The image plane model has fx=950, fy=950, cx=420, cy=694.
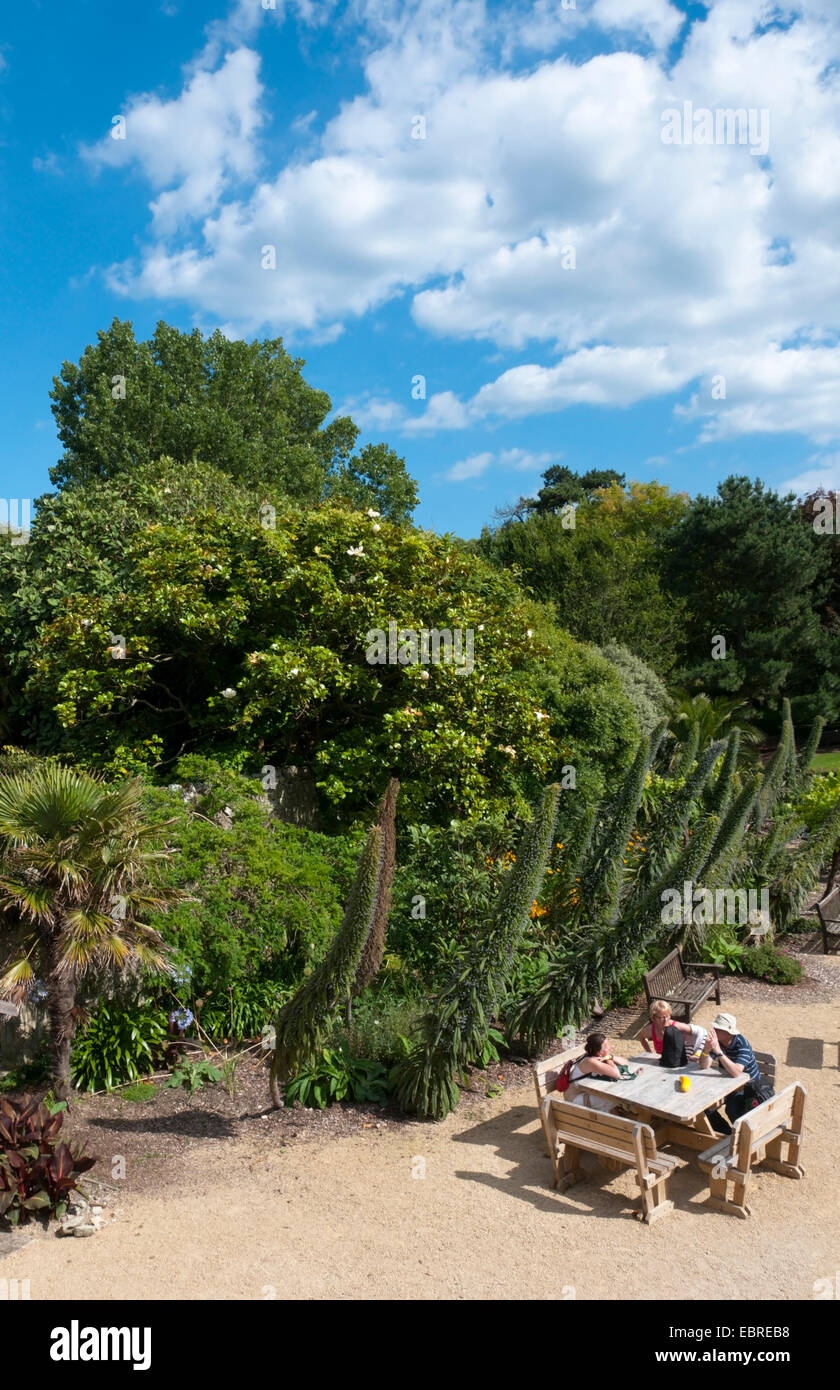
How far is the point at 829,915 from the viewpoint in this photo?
1269 cm

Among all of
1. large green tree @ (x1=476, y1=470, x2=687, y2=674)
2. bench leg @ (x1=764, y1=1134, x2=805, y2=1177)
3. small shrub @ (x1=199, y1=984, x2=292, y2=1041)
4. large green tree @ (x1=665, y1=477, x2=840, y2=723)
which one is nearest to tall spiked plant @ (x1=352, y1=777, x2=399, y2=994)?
small shrub @ (x1=199, y1=984, x2=292, y2=1041)

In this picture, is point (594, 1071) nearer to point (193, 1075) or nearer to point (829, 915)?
point (193, 1075)

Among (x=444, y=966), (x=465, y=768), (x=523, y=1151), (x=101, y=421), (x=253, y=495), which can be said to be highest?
(x=101, y=421)

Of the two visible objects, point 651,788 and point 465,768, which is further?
point 651,788

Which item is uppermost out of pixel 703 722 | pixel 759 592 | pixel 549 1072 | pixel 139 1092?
pixel 759 592

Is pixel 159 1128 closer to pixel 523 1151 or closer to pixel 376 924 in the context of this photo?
pixel 376 924

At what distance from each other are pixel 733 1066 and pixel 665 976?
2976 millimetres

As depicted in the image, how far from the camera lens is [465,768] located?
11.5m

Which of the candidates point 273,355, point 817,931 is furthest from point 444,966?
point 273,355

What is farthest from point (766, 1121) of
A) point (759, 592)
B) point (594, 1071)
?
point (759, 592)

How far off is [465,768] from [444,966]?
289 centimetres

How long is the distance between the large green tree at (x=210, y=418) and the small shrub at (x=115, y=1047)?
2007 cm

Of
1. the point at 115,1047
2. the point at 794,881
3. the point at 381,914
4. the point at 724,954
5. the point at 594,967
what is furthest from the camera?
the point at 794,881

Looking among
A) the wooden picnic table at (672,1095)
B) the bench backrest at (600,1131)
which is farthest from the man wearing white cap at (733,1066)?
the bench backrest at (600,1131)
